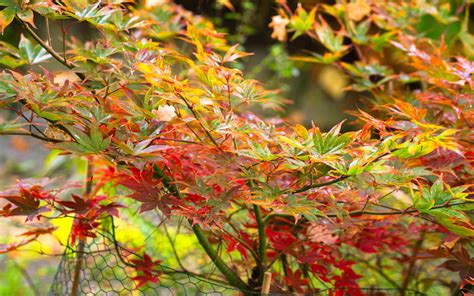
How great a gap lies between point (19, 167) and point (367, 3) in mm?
3311

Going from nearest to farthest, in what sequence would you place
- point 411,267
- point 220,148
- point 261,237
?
point 220,148
point 261,237
point 411,267

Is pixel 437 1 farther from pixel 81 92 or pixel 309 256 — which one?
pixel 81 92

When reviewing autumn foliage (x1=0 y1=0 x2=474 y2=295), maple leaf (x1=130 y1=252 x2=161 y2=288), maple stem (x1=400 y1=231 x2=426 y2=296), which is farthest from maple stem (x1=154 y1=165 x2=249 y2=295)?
maple stem (x1=400 y1=231 x2=426 y2=296)

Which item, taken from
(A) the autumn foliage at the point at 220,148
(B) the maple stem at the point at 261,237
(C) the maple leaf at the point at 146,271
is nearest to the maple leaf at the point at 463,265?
(A) the autumn foliage at the point at 220,148

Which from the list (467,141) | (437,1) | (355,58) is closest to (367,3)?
(437,1)

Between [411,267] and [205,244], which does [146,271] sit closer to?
[205,244]

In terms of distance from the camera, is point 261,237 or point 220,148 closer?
point 220,148

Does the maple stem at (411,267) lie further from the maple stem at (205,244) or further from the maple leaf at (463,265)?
the maple stem at (205,244)

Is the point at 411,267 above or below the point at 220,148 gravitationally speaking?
below

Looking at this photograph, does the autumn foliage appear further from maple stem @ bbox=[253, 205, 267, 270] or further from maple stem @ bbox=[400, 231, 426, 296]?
maple stem @ bbox=[400, 231, 426, 296]

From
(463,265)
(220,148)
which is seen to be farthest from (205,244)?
(463,265)

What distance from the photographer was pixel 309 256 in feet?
3.74

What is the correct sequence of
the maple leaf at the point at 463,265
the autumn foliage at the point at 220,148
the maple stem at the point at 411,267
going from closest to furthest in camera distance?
1. the autumn foliage at the point at 220,148
2. the maple leaf at the point at 463,265
3. the maple stem at the point at 411,267

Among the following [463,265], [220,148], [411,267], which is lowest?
[411,267]
